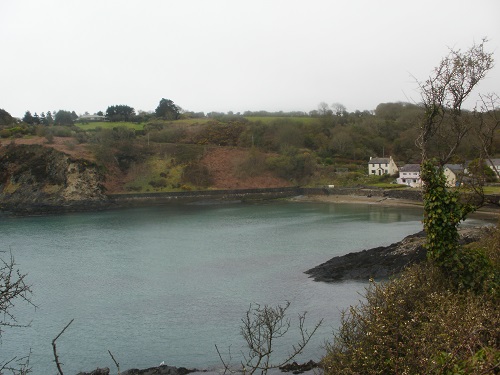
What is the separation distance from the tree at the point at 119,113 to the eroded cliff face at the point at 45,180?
34.7m

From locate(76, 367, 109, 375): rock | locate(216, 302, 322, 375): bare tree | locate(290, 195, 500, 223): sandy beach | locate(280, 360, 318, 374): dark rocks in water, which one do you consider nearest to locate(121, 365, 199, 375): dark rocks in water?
locate(76, 367, 109, 375): rock

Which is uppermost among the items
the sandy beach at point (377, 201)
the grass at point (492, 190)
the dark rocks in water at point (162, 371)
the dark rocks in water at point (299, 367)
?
the grass at point (492, 190)

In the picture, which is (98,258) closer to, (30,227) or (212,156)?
(30,227)

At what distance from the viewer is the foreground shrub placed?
704cm

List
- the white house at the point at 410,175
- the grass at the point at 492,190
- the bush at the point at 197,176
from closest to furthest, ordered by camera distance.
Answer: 1. the grass at the point at 492,190
2. the white house at the point at 410,175
3. the bush at the point at 197,176

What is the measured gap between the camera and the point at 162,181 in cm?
7275

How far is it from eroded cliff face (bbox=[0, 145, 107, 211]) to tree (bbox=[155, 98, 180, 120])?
38849 mm

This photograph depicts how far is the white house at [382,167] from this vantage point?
72125 millimetres

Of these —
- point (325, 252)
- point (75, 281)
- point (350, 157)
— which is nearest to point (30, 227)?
point (75, 281)

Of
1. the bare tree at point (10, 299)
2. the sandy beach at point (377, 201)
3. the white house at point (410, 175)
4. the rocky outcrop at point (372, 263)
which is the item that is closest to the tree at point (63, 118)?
the sandy beach at point (377, 201)

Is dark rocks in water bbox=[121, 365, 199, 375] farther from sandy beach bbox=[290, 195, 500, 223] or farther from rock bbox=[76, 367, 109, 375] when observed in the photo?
sandy beach bbox=[290, 195, 500, 223]

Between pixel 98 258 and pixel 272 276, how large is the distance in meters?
13.5

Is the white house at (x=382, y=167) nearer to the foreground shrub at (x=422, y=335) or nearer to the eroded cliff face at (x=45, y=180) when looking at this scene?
the eroded cliff face at (x=45, y=180)

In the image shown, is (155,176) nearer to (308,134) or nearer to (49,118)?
(308,134)
